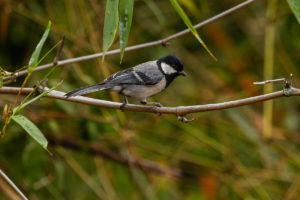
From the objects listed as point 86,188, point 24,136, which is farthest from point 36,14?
point 86,188

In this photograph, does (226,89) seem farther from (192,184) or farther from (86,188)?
(86,188)

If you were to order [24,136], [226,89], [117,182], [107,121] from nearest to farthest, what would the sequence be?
[107,121] < [24,136] < [117,182] < [226,89]

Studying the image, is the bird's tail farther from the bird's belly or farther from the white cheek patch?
the white cheek patch

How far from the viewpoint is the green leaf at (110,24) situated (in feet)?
6.63

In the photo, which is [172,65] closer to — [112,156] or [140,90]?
[140,90]

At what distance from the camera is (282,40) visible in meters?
4.51

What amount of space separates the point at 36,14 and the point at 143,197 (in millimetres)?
1604

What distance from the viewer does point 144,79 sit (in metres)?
2.98

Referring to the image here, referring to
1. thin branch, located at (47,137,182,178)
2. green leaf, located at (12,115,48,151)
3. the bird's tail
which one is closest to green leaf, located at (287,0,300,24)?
the bird's tail

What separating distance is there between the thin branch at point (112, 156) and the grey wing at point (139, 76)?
35.0 inches

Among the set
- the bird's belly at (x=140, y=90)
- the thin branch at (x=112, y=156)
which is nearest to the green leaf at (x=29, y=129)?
the bird's belly at (x=140, y=90)

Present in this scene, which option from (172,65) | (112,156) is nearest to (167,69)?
(172,65)

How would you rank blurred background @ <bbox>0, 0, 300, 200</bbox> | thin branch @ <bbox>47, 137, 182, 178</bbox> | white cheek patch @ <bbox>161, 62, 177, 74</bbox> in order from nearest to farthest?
white cheek patch @ <bbox>161, 62, 177, 74</bbox>, blurred background @ <bbox>0, 0, 300, 200</bbox>, thin branch @ <bbox>47, 137, 182, 178</bbox>

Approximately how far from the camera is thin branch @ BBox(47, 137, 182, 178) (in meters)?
3.76
